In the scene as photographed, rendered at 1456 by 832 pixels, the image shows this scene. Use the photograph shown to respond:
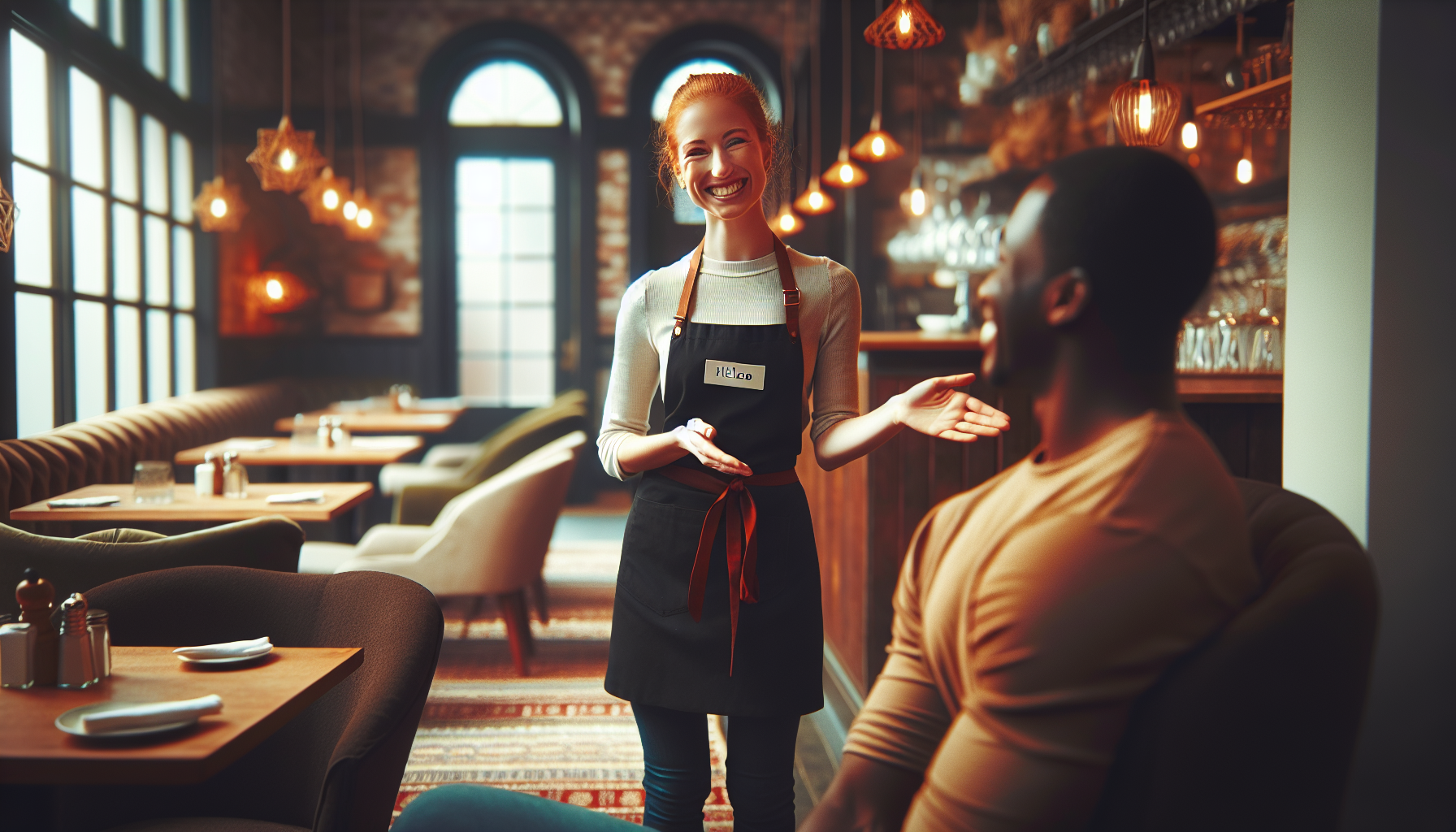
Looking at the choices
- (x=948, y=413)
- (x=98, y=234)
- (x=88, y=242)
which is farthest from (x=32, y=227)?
(x=948, y=413)

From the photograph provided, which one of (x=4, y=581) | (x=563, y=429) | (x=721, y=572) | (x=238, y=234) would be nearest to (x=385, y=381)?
(x=238, y=234)

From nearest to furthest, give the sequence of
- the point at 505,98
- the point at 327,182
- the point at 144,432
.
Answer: the point at 144,432
the point at 327,182
the point at 505,98

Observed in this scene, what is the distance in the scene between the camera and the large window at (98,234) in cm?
441

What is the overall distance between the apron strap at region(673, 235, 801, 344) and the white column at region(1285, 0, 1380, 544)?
0.69m

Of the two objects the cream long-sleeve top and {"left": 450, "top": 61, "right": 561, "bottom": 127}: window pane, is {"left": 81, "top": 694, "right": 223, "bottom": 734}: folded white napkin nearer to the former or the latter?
the cream long-sleeve top

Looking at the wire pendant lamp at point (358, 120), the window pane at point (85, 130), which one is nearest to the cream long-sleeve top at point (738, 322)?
the window pane at point (85, 130)

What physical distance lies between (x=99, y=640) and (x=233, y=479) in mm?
2319

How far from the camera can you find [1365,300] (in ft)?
3.70

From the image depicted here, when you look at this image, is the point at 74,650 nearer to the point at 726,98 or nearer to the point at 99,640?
the point at 99,640

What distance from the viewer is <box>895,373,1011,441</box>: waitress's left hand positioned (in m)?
1.11

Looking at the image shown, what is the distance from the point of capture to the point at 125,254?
18.6ft

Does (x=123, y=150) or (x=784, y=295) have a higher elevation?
(x=123, y=150)

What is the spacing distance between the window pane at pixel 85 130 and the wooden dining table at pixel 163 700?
454cm

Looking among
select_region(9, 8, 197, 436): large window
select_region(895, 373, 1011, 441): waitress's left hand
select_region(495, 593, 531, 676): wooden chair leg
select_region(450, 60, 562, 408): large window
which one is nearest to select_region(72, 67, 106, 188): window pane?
select_region(9, 8, 197, 436): large window
